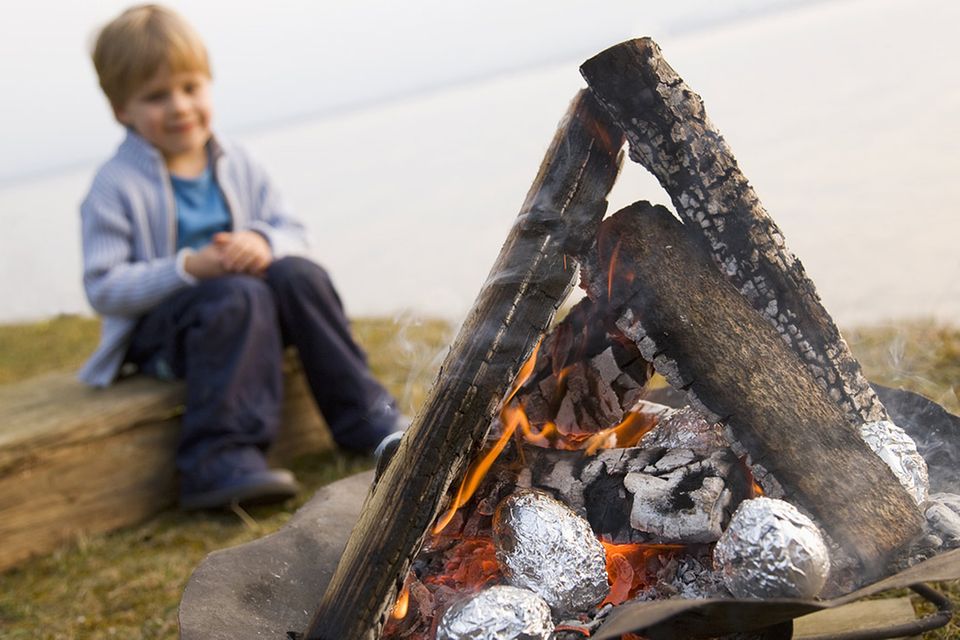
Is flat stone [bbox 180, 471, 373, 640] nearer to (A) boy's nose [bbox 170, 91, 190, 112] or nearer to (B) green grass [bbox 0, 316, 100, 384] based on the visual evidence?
(A) boy's nose [bbox 170, 91, 190, 112]

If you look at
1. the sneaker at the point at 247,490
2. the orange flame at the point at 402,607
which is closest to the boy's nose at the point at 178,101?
the sneaker at the point at 247,490

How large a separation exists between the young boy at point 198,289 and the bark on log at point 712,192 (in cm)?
205

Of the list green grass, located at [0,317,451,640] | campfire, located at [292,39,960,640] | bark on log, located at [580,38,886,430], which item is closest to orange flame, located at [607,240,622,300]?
campfire, located at [292,39,960,640]

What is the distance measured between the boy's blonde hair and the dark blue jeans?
32.2 inches

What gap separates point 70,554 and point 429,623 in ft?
6.80

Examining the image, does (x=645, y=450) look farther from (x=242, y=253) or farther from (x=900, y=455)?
(x=242, y=253)

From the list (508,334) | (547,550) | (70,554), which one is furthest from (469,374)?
(70,554)

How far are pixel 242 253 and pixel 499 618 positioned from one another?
2.27 meters

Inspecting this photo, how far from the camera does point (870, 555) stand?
1343 mm

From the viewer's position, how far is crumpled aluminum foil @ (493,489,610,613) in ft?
4.64

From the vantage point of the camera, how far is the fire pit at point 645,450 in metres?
1.37

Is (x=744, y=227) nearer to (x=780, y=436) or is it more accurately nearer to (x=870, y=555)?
(x=780, y=436)

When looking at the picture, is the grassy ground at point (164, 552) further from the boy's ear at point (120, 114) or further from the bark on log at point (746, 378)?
the boy's ear at point (120, 114)

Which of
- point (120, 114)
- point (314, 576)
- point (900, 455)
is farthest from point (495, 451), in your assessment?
point (120, 114)
